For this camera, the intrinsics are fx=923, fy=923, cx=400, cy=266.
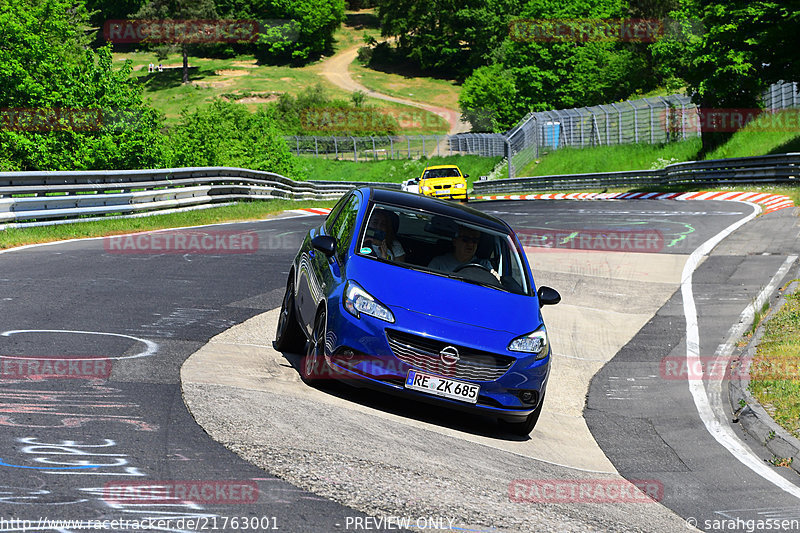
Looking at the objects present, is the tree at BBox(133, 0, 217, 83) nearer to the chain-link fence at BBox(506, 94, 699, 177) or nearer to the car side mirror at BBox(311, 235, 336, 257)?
the chain-link fence at BBox(506, 94, 699, 177)

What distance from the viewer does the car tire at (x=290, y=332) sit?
907cm

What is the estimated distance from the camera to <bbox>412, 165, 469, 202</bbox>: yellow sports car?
123ft

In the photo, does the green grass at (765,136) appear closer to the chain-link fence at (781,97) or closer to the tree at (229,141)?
the chain-link fence at (781,97)

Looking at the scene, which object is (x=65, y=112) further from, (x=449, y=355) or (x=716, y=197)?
(x=449, y=355)

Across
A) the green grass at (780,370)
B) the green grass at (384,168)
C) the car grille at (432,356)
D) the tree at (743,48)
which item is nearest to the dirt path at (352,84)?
the green grass at (384,168)

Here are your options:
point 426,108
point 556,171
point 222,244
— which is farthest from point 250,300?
point 426,108

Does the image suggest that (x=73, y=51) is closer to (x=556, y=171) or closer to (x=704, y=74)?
(x=556, y=171)

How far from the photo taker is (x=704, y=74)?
37.5 meters

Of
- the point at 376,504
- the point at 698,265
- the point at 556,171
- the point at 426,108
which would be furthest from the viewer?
the point at 426,108

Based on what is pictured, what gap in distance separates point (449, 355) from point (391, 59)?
5283 inches

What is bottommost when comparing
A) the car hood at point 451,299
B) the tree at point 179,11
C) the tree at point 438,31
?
the car hood at point 451,299

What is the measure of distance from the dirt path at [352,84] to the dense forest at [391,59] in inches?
133

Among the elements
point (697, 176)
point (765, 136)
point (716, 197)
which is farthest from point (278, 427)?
point (765, 136)

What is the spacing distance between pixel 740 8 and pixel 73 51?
42373 millimetres
